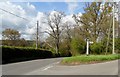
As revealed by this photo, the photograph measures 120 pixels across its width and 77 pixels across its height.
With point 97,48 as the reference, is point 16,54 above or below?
below

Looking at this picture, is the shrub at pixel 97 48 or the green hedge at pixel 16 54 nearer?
the green hedge at pixel 16 54

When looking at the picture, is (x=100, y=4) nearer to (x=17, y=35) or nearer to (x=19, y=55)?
(x=19, y=55)

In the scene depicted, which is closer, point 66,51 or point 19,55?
point 19,55

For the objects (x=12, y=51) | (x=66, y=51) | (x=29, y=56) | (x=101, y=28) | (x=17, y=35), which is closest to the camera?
(x=12, y=51)

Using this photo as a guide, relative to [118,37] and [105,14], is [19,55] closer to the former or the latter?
[118,37]

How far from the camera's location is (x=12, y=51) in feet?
122

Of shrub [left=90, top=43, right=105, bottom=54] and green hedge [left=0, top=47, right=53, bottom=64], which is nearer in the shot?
green hedge [left=0, top=47, right=53, bottom=64]

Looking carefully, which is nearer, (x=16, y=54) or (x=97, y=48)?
(x=16, y=54)

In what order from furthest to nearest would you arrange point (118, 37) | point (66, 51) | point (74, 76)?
1. point (66, 51)
2. point (118, 37)
3. point (74, 76)

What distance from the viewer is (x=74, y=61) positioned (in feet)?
80.5

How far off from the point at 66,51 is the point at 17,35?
70.9 ft

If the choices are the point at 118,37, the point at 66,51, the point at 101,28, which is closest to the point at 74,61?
the point at 118,37

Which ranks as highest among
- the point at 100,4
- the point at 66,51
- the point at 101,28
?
the point at 100,4

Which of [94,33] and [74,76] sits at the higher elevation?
[94,33]
